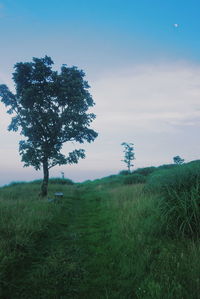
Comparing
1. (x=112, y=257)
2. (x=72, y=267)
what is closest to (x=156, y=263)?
(x=112, y=257)

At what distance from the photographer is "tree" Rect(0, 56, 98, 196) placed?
596 inches

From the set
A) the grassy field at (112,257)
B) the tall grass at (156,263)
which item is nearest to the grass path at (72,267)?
the grassy field at (112,257)

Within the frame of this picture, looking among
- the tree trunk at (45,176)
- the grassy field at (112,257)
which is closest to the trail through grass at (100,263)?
the grassy field at (112,257)

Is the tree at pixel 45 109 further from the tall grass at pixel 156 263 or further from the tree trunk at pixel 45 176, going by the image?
the tall grass at pixel 156 263

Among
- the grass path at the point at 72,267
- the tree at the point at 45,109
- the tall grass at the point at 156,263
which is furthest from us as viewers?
the tree at the point at 45,109

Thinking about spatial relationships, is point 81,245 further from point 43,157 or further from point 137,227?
point 43,157

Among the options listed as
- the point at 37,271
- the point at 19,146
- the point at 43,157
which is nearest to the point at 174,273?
the point at 37,271

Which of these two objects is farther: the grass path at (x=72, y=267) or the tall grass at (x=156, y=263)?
the grass path at (x=72, y=267)

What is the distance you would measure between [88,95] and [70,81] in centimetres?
217

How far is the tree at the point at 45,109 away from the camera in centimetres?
1514

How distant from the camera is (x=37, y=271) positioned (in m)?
3.92

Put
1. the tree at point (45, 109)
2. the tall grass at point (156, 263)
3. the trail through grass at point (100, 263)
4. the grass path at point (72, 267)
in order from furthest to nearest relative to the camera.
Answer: the tree at point (45, 109) → the grass path at point (72, 267) → the trail through grass at point (100, 263) → the tall grass at point (156, 263)

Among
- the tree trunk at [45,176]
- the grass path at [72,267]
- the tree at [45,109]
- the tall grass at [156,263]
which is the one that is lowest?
the grass path at [72,267]

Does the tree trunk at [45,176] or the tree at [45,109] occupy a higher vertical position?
the tree at [45,109]
